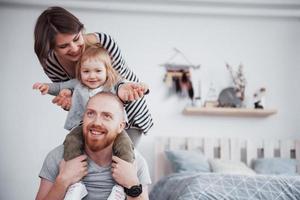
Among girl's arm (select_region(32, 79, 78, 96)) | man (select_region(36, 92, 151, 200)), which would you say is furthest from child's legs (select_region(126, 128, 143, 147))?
girl's arm (select_region(32, 79, 78, 96))

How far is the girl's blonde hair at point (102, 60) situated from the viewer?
0.93 m

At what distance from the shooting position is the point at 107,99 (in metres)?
0.93

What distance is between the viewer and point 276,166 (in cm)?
261

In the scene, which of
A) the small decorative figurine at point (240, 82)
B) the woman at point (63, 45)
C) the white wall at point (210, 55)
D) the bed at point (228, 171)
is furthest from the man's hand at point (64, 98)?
the small decorative figurine at point (240, 82)

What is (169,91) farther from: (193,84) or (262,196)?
(262,196)

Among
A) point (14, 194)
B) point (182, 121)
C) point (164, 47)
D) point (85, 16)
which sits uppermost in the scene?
point (85, 16)

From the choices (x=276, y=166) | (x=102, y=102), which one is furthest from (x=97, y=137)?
(x=276, y=166)

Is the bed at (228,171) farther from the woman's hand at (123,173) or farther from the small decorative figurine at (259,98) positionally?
the woman's hand at (123,173)

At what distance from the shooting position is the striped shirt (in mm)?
981

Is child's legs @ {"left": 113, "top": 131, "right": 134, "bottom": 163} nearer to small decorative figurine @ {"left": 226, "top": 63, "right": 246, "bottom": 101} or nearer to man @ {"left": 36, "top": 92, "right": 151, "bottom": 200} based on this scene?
man @ {"left": 36, "top": 92, "right": 151, "bottom": 200}

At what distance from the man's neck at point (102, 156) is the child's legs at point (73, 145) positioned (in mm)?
25

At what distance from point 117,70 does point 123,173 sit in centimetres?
25

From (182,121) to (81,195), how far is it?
2.06m

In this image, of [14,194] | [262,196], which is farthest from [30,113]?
[262,196]
